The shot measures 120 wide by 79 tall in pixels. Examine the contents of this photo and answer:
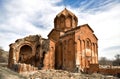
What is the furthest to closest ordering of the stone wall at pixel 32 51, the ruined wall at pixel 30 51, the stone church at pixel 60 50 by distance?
the ruined wall at pixel 30 51 → the stone wall at pixel 32 51 → the stone church at pixel 60 50

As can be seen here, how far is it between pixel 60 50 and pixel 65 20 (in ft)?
20.5

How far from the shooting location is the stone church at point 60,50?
32781 millimetres

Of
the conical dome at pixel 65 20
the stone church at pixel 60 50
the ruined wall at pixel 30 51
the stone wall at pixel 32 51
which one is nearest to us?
the stone church at pixel 60 50

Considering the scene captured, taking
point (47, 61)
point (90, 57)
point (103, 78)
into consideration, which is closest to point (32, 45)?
point (47, 61)

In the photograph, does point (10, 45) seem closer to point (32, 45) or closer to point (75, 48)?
point (32, 45)

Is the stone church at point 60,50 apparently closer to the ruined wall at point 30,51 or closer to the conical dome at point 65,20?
the ruined wall at point 30,51

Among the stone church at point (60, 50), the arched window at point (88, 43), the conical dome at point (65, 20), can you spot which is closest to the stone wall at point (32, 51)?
the stone church at point (60, 50)

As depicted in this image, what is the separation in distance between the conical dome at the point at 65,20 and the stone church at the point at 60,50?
823 millimetres

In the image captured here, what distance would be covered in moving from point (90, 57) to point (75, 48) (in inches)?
142


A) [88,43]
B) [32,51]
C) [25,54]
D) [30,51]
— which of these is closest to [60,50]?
[32,51]

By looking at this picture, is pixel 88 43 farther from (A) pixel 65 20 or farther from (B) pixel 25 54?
(B) pixel 25 54

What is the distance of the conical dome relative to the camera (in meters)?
38.7

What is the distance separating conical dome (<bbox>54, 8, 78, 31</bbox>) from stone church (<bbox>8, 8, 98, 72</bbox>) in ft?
2.70

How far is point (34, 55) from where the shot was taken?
3553 centimetres
